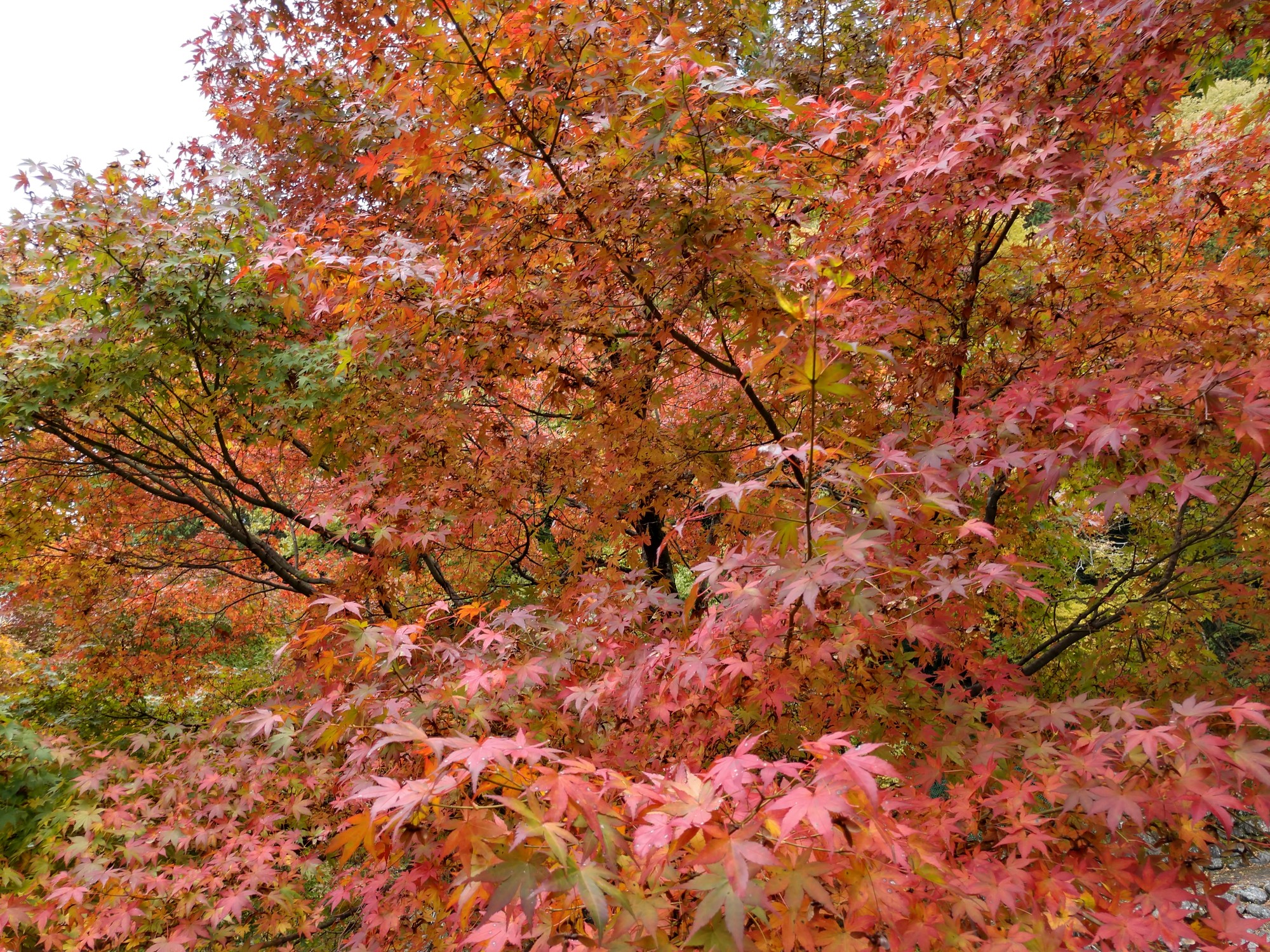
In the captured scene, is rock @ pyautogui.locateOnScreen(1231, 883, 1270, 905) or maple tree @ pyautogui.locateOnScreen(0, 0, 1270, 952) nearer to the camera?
maple tree @ pyautogui.locateOnScreen(0, 0, 1270, 952)

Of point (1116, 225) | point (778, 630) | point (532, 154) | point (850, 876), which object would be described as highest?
point (532, 154)

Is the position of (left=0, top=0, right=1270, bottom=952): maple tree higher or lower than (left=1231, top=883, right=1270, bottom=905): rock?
higher

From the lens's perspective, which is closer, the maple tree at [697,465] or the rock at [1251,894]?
the maple tree at [697,465]

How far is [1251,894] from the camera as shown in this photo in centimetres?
636

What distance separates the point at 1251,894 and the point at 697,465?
754 centimetres

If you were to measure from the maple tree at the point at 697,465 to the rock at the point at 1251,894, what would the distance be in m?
3.30

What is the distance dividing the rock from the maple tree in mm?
3301

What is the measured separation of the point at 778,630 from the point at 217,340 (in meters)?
4.77

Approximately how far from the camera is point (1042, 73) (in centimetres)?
265

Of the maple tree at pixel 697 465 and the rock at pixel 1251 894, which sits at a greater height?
the maple tree at pixel 697 465

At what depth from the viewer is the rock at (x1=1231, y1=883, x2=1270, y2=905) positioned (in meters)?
6.27

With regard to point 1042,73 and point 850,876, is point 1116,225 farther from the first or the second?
point 850,876

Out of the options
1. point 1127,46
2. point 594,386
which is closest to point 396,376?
point 594,386

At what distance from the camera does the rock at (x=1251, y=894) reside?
627 cm
